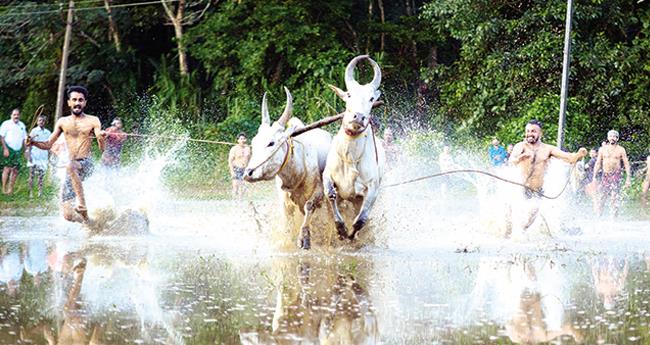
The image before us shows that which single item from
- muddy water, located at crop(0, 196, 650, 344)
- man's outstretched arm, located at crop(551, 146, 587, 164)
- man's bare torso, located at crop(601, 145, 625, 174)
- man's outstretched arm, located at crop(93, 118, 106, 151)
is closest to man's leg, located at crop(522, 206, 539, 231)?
muddy water, located at crop(0, 196, 650, 344)

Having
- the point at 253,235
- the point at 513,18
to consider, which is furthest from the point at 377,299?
the point at 513,18

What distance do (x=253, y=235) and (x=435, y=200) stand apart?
9.28 m

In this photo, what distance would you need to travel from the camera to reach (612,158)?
2012 cm

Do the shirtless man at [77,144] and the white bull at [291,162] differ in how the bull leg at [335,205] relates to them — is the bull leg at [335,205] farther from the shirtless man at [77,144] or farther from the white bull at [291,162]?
the shirtless man at [77,144]

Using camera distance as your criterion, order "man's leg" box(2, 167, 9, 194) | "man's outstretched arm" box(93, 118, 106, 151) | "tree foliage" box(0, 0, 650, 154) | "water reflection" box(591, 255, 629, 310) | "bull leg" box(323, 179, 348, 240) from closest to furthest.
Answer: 1. "water reflection" box(591, 255, 629, 310)
2. "bull leg" box(323, 179, 348, 240)
3. "man's outstretched arm" box(93, 118, 106, 151)
4. "man's leg" box(2, 167, 9, 194)
5. "tree foliage" box(0, 0, 650, 154)

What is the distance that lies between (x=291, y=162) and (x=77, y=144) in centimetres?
287

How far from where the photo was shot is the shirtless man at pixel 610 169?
65.2 feet

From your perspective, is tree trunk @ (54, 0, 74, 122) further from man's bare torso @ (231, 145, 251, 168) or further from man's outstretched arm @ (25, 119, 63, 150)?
man's outstretched arm @ (25, 119, 63, 150)

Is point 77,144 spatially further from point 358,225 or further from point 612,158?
point 612,158

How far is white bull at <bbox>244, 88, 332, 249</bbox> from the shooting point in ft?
37.7

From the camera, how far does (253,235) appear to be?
13.8m

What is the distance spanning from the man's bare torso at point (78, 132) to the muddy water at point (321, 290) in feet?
3.26

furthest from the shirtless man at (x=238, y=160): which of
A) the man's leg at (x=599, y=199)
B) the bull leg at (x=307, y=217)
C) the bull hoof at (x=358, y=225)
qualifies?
the bull hoof at (x=358, y=225)

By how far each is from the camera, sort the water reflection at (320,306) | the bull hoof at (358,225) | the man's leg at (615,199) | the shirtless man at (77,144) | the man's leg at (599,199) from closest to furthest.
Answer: the water reflection at (320,306)
the bull hoof at (358,225)
the shirtless man at (77,144)
the man's leg at (615,199)
the man's leg at (599,199)
